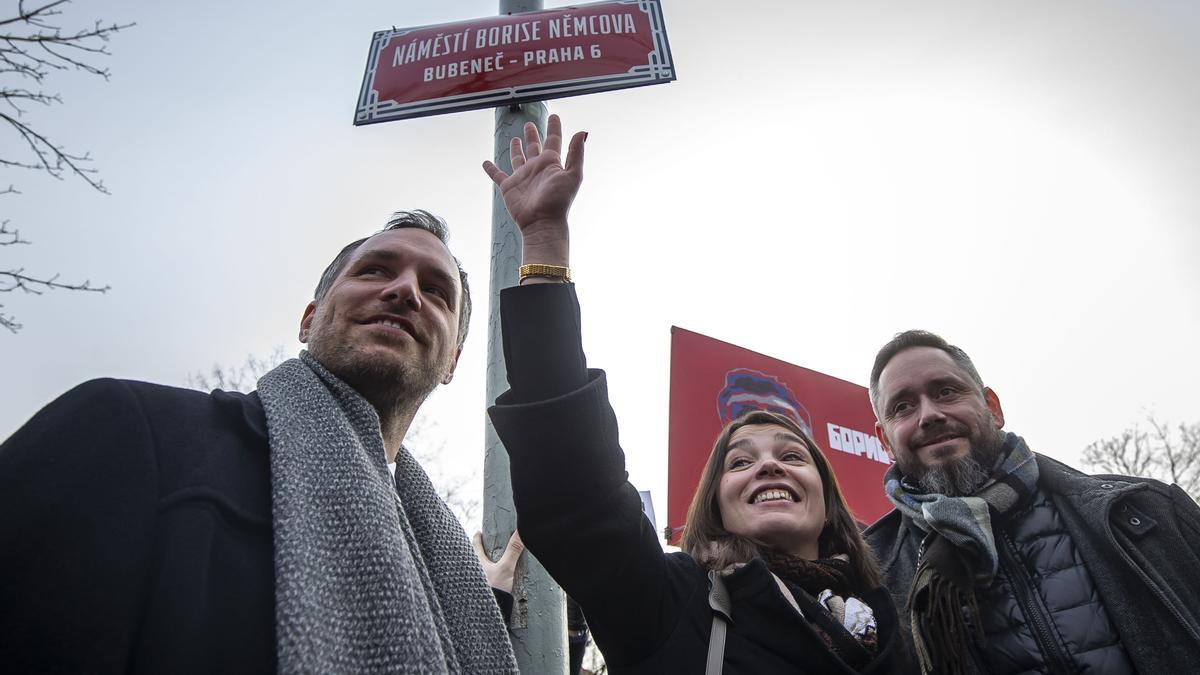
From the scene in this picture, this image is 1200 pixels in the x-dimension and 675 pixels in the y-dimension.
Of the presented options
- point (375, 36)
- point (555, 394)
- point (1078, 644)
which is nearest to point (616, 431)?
point (555, 394)

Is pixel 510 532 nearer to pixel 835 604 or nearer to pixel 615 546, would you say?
pixel 615 546

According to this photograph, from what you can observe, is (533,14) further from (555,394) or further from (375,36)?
(555,394)

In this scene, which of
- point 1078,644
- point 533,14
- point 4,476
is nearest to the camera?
point 4,476

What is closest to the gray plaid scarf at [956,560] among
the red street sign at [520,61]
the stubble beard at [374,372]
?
the stubble beard at [374,372]

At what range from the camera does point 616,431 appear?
1485 millimetres

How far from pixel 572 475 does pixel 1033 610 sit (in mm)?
1520

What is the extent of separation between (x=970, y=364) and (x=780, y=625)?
156 cm

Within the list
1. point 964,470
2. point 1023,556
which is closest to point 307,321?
point 964,470

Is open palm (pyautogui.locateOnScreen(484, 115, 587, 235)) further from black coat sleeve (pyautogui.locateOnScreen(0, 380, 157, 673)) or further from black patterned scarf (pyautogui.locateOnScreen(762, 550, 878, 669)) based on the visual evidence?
black patterned scarf (pyautogui.locateOnScreen(762, 550, 878, 669))

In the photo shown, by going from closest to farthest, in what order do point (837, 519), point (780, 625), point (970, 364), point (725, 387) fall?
point (780, 625) < point (837, 519) < point (970, 364) < point (725, 387)

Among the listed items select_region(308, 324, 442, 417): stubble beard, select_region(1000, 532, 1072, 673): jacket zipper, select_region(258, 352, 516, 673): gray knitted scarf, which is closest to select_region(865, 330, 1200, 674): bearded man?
select_region(1000, 532, 1072, 673): jacket zipper

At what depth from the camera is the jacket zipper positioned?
71.3 inches

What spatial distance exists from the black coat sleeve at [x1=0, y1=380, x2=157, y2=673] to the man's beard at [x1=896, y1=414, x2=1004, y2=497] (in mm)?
2276

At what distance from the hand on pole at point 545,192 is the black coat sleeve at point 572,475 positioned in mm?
161
